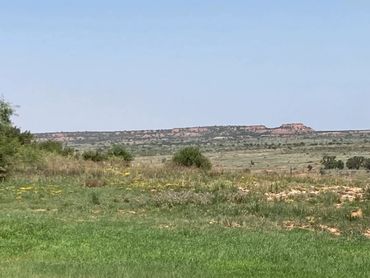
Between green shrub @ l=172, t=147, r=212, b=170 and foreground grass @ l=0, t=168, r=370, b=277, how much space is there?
555 inches

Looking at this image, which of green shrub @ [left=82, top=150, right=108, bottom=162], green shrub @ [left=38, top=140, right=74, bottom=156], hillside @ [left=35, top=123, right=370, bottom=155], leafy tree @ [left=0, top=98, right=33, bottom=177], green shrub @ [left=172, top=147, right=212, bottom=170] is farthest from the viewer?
hillside @ [left=35, top=123, right=370, bottom=155]

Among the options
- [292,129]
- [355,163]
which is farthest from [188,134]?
[355,163]

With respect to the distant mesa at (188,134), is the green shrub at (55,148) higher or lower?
lower

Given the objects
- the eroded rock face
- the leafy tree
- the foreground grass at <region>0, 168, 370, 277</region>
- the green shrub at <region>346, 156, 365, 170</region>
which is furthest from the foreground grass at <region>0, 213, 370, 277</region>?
the eroded rock face

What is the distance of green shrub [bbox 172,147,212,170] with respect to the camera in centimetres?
5119

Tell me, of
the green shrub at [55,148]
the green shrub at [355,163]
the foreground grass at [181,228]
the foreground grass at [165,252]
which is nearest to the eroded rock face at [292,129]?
the green shrub at [355,163]

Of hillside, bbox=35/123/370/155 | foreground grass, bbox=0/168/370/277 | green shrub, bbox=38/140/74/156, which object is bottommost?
foreground grass, bbox=0/168/370/277

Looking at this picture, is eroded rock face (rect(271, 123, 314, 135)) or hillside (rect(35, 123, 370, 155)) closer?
hillside (rect(35, 123, 370, 155))

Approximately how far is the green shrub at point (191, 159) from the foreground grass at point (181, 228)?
14.1 m

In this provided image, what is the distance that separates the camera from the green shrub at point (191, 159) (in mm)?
51188

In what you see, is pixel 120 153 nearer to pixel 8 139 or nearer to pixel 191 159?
pixel 191 159

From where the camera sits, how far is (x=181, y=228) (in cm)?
1952

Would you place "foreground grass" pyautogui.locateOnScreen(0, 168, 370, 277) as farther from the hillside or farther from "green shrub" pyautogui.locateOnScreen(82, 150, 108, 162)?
the hillside

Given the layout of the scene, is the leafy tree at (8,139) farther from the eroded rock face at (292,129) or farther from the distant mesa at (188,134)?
the eroded rock face at (292,129)
